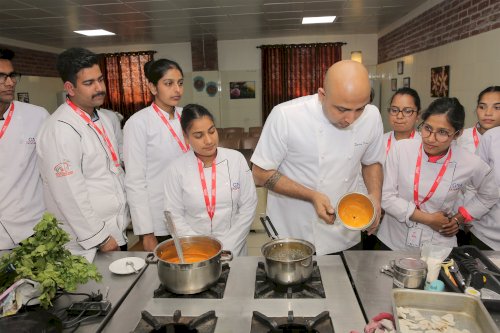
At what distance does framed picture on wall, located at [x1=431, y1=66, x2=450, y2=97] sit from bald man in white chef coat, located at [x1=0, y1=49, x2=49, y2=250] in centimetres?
436

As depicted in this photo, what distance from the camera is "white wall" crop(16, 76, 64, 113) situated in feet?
24.0

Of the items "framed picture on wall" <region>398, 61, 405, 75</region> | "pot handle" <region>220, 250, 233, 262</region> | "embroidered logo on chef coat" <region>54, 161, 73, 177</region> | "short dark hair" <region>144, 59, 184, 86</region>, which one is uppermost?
"framed picture on wall" <region>398, 61, 405, 75</region>

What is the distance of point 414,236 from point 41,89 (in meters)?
8.14

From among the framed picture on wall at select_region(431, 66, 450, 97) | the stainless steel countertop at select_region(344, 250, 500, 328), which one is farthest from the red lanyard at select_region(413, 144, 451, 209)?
the framed picture on wall at select_region(431, 66, 450, 97)

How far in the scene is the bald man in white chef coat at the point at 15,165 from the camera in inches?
75.9

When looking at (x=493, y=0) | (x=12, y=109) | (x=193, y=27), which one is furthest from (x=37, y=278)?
(x=193, y=27)

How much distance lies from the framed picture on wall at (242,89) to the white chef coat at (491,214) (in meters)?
6.60

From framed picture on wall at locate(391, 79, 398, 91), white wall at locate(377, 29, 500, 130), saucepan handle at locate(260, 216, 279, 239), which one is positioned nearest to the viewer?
saucepan handle at locate(260, 216, 279, 239)

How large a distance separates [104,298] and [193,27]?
617 cm

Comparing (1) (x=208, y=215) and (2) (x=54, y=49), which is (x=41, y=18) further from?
(1) (x=208, y=215)

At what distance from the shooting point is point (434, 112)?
1.84 meters

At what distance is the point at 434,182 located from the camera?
1871 millimetres

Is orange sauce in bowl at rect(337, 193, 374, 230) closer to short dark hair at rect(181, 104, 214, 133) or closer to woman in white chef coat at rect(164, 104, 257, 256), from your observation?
woman in white chef coat at rect(164, 104, 257, 256)

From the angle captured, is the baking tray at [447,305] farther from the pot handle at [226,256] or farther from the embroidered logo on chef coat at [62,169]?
the embroidered logo on chef coat at [62,169]
